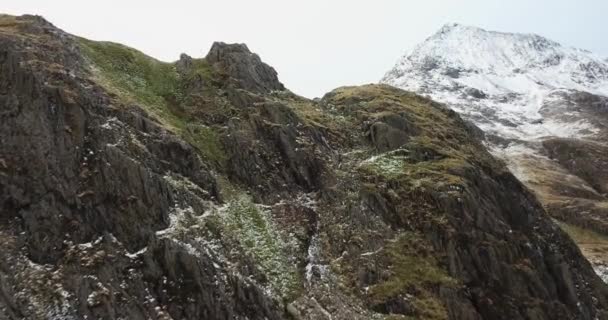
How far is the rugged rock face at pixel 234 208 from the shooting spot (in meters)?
27.8

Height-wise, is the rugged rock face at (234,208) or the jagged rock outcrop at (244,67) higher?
the jagged rock outcrop at (244,67)

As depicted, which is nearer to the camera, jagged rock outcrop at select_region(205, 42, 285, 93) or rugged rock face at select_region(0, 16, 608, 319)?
rugged rock face at select_region(0, 16, 608, 319)

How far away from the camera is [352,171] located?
1722 inches

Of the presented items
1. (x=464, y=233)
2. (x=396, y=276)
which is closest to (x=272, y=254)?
(x=396, y=276)

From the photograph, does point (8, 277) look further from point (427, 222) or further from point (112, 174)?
point (427, 222)

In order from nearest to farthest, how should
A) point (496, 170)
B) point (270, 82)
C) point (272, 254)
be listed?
1. point (272, 254)
2. point (496, 170)
3. point (270, 82)

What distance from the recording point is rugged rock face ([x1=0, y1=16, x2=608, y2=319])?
91.4ft

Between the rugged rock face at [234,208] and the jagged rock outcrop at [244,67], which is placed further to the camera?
the jagged rock outcrop at [244,67]

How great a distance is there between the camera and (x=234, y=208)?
3712cm

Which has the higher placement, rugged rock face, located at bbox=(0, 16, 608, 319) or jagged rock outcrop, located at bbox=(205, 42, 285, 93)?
jagged rock outcrop, located at bbox=(205, 42, 285, 93)

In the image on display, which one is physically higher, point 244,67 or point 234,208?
point 244,67

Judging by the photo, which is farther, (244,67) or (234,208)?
(244,67)

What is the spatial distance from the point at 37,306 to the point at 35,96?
13.4 meters

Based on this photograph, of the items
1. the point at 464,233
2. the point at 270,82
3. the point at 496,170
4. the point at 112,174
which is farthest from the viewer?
the point at 270,82
